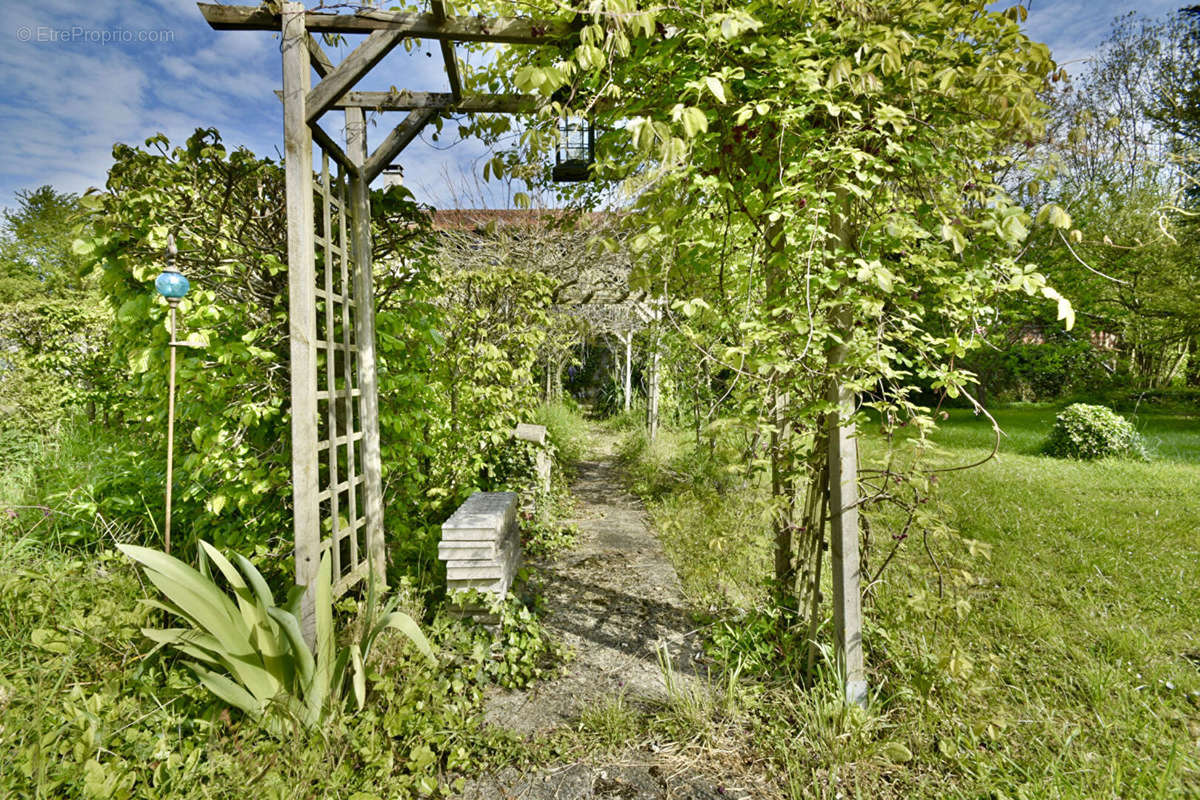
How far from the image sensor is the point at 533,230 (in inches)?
265

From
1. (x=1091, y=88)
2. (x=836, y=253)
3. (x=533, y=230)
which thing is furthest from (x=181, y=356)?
(x=1091, y=88)

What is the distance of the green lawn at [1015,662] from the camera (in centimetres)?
179

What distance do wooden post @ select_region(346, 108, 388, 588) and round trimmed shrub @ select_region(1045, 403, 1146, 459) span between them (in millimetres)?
8288

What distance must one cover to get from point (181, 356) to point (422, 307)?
133cm

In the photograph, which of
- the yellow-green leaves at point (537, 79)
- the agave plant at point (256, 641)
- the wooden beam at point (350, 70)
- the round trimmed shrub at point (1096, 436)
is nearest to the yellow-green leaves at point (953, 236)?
the yellow-green leaves at point (537, 79)

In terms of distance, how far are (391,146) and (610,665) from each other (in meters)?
3.10

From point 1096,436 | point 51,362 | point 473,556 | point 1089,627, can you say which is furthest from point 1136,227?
point 51,362

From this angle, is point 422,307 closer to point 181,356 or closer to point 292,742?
point 181,356

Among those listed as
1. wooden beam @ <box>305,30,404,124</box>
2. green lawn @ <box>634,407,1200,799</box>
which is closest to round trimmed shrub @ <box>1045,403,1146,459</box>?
green lawn @ <box>634,407,1200,799</box>

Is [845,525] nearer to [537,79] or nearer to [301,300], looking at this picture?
[537,79]

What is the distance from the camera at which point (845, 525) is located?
2064mm

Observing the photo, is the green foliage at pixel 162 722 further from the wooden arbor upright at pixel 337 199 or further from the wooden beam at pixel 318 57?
the wooden beam at pixel 318 57

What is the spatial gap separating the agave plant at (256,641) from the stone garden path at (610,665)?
2.09ft

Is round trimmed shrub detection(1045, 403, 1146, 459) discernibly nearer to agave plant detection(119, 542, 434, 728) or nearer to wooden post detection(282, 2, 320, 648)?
agave plant detection(119, 542, 434, 728)
